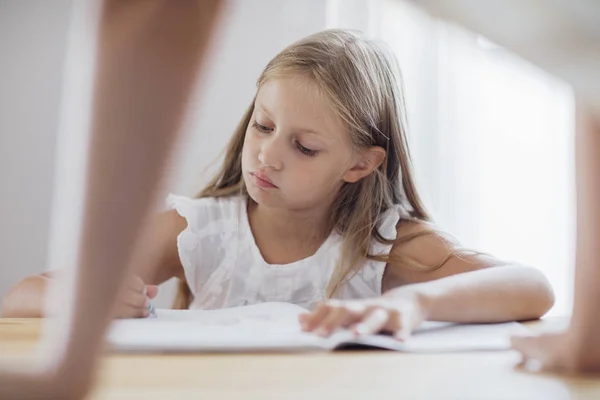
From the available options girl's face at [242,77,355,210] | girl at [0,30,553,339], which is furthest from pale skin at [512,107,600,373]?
girl's face at [242,77,355,210]

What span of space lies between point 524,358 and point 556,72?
0.84 feet

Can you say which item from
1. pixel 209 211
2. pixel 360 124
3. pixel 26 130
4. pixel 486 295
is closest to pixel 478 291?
pixel 486 295

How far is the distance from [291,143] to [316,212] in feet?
0.72

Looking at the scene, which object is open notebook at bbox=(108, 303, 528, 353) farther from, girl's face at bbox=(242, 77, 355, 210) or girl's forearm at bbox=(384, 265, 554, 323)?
girl's face at bbox=(242, 77, 355, 210)

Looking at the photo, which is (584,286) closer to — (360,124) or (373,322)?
(373,322)

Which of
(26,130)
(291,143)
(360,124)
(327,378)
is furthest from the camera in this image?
(26,130)

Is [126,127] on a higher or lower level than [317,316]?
higher

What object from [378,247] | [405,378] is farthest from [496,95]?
[405,378]

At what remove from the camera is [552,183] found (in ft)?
5.52

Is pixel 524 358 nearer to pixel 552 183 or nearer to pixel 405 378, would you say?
pixel 405 378

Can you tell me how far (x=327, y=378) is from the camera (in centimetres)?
46

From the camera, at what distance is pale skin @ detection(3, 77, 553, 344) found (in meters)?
0.69

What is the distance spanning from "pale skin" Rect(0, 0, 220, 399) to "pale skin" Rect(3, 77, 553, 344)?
318mm

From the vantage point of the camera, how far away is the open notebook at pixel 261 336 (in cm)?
55
